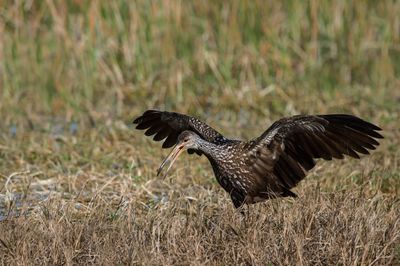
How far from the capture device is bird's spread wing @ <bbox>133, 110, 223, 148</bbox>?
22.3 ft

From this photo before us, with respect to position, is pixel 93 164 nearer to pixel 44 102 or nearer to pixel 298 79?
pixel 44 102

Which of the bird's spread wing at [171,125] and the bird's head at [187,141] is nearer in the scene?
the bird's head at [187,141]

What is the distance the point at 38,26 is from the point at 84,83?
0.79 meters

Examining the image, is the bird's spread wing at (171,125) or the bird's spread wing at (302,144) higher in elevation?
the bird's spread wing at (302,144)

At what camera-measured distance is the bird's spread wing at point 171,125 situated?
6.79 m

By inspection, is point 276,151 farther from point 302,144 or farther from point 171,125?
point 171,125

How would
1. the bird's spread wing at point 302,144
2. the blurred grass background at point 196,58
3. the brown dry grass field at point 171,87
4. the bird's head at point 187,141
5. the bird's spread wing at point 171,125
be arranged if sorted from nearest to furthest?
1. the bird's spread wing at point 302,144
2. the bird's head at point 187,141
3. the bird's spread wing at point 171,125
4. the brown dry grass field at point 171,87
5. the blurred grass background at point 196,58

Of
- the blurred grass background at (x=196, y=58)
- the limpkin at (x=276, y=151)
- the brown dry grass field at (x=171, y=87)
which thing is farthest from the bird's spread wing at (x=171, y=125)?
the blurred grass background at (x=196, y=58)

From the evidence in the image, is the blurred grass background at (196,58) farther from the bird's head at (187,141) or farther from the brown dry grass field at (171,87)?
the bird's head at (187,141)

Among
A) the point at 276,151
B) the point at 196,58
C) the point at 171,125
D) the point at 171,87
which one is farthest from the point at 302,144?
the point at 196,58

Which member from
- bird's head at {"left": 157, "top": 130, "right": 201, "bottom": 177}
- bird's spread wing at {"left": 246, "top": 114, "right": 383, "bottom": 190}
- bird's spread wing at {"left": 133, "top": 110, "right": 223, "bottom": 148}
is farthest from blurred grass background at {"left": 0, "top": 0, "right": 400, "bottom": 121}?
bird's spread wing at {"left": 246, "top": 114, "right": 383, "bottom": 190}

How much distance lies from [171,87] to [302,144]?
4.31 metres

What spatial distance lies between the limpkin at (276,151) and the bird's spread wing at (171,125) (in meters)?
0.11

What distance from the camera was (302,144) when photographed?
6395 mm
